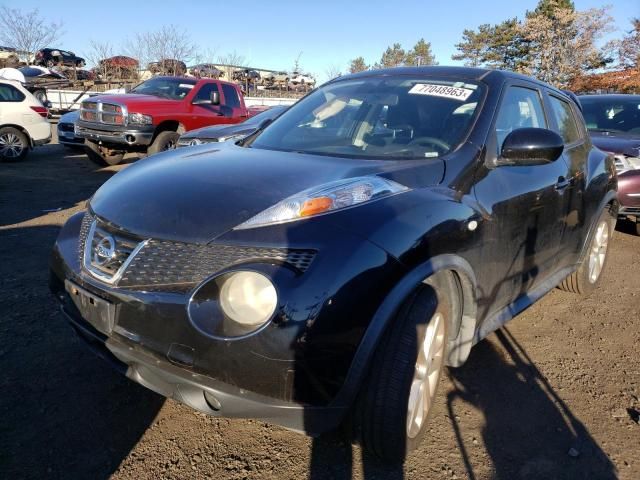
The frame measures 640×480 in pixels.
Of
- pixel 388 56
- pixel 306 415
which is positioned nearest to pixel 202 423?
pixel 306 415

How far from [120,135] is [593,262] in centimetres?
807

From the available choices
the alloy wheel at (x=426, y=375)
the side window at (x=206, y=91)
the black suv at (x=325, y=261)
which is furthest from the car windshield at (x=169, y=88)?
the alloy wheel at (x=426, y=375)

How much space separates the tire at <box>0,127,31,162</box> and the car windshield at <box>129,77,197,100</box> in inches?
104

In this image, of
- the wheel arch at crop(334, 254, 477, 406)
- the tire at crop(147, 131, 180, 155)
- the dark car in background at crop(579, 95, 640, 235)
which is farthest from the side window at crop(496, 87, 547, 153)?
the tire at crop(147, 131, 180, 155)

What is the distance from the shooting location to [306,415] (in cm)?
176

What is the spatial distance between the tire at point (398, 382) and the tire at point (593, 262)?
2489mm

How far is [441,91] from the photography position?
300 cm

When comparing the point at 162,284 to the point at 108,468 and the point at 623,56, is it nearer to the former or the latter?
the point at 108,468

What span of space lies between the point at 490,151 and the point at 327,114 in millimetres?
1151

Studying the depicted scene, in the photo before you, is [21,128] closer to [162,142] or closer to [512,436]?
[162,142]

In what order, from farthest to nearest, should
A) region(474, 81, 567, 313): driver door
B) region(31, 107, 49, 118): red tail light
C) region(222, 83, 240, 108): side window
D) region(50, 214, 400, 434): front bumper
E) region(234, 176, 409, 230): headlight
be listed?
region(222, 83, 240, 108): side window → region(31, 107, 49, 118): red tail light → region(474, 81, 567, 313): driver door → region(234, 176, 409, 230): headlight → region(50, 214, 400, 434): front bumper

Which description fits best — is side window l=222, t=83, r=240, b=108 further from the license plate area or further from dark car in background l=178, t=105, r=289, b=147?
the license plate area

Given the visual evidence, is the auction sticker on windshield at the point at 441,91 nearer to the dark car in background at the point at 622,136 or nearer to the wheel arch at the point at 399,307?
the wheel arch at the point at 399,307

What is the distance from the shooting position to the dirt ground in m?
2.16
